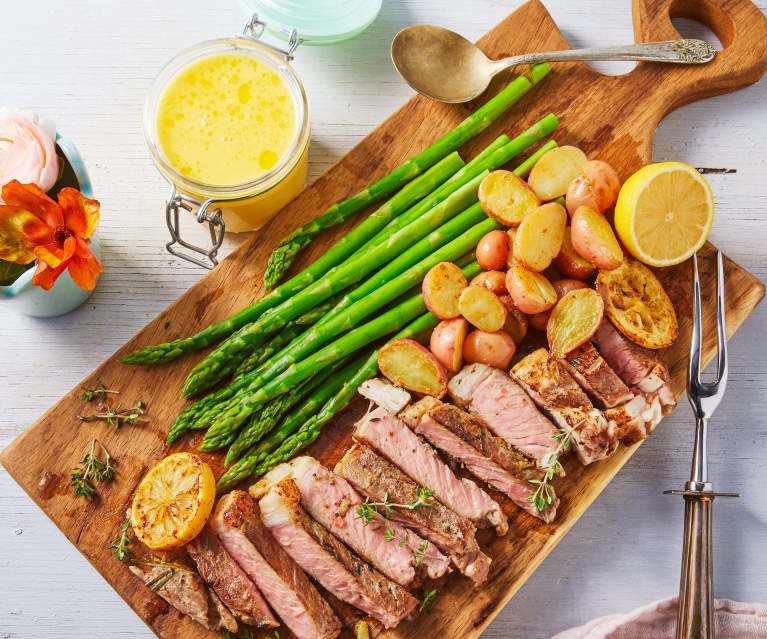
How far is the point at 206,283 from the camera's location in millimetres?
3885

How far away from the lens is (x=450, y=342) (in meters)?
3.59

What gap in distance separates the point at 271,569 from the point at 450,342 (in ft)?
4.94

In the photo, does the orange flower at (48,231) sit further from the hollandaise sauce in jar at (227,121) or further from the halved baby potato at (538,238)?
the halved baby potato at (538,238)

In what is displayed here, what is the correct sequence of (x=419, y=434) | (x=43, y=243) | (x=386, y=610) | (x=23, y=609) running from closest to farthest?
(x=43, y=243) < (x=386, y=610) < (x=419, y=434) < (x=23, y=609)

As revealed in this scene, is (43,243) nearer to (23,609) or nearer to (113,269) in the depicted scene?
(113,269)

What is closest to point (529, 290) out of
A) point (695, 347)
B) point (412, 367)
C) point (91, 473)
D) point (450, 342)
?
point (450, 342)

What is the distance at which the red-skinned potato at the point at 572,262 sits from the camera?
368cm

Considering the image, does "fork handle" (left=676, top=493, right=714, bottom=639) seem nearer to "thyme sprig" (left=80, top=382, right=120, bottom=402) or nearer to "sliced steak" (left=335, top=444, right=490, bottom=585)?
"sliced steak" (left=335, top=444, right=490, bottom=585)

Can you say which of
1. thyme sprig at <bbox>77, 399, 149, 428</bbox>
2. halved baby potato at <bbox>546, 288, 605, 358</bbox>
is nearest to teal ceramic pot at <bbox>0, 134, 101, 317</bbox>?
thyme sprig at <bbox>77, 399, 149, 428</bbox>

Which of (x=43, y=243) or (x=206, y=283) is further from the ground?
(x=206, y=283)

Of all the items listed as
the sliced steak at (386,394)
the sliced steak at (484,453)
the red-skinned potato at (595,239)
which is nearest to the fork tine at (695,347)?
the red-skinned potato at (595,239)

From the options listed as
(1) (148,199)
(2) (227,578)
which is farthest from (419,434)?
(1) (148,199)

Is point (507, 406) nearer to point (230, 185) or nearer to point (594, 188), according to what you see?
point (594, 188)

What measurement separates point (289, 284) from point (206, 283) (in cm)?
51
